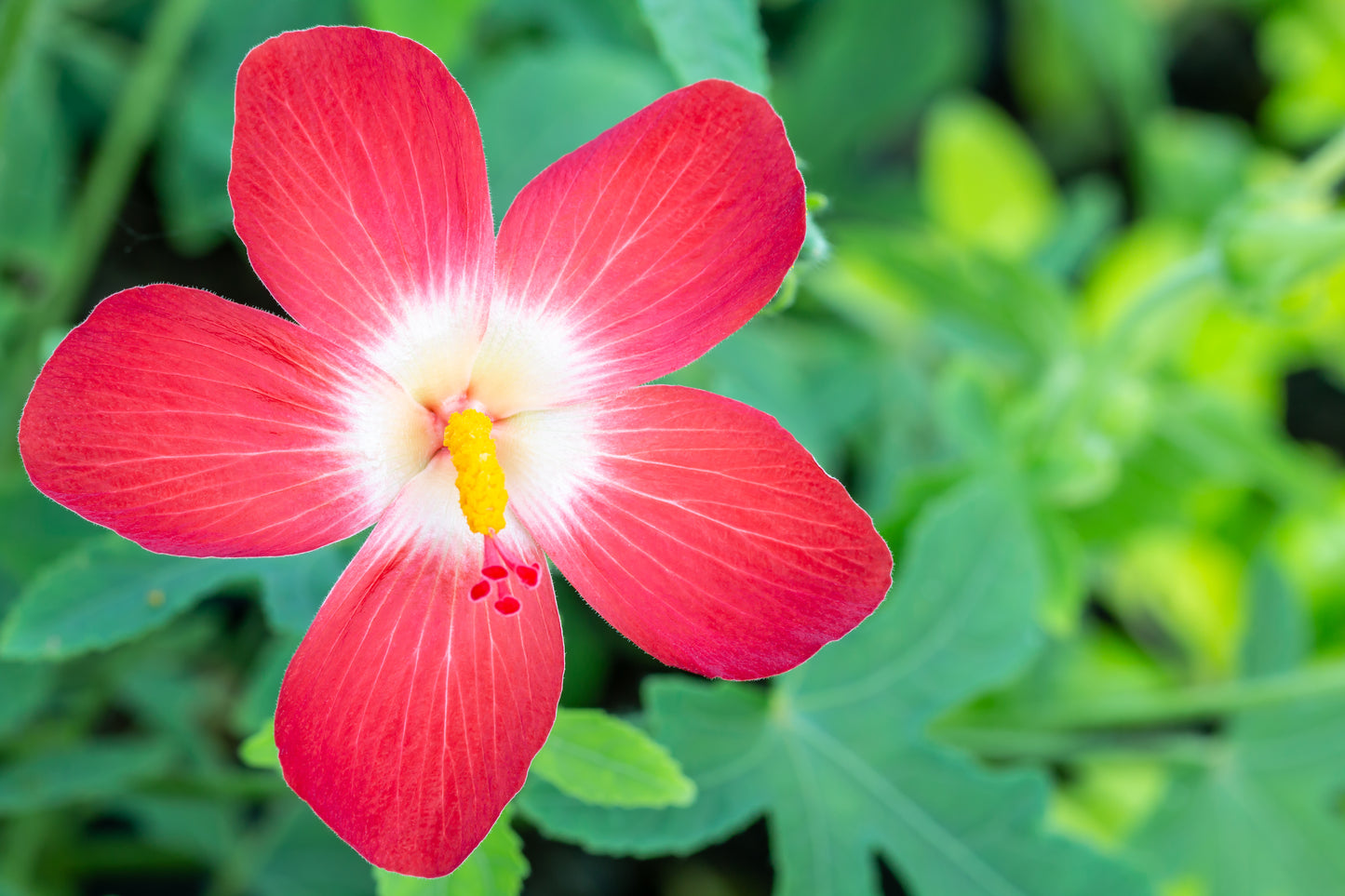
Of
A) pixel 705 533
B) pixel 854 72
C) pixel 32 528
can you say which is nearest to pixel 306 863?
pixel 32 528

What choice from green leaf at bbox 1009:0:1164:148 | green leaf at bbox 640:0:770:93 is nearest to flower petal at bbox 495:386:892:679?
green leaf at bbox 640:0:770:93

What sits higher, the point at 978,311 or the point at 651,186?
the point at 651,186

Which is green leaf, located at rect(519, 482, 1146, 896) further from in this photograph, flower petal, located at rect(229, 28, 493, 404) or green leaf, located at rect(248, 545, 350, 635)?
flower petal, located at rect(229, 28, 493, 404)

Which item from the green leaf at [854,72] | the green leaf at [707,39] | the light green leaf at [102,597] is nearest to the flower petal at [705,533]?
the green leaf at [707,39]

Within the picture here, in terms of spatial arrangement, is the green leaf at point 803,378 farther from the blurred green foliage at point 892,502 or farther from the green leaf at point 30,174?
the green leaf at point 30,174

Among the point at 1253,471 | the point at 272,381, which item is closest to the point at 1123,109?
the point at 1253,471

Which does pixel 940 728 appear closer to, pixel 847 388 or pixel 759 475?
pixel 847 388
